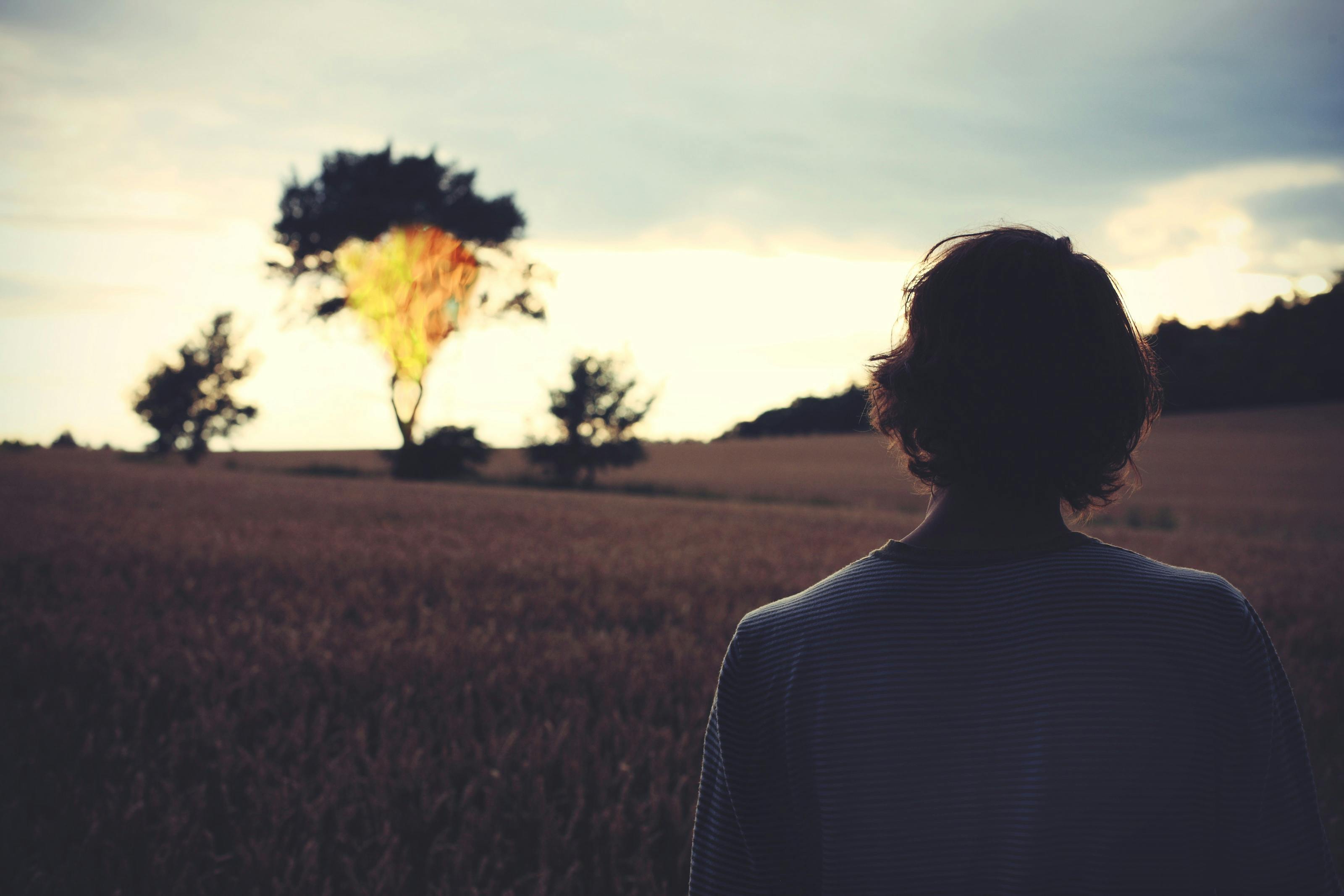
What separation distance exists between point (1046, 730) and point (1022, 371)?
1.55 feet

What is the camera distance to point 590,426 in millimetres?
43969

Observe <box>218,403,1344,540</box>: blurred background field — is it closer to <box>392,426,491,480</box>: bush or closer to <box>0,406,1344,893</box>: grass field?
<box>392,426,491,480</box>: bush

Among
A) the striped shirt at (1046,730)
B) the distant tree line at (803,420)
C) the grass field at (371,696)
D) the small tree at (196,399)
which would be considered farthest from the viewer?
the distant tree line at (803,420)

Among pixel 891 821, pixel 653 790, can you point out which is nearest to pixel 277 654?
pixel 653 790

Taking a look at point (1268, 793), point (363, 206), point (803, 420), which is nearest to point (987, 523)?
point (1268, 793)

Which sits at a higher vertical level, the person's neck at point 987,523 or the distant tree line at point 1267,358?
the distant tree line at point 1267,358

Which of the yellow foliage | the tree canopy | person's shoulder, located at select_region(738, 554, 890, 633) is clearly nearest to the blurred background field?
the yellow foliage

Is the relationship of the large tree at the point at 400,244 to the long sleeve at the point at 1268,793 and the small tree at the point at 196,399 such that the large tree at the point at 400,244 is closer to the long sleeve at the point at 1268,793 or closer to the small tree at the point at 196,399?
the small tree at the point at 196,399

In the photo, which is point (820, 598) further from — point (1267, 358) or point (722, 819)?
point (1267, 358)

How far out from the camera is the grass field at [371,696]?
2355mm

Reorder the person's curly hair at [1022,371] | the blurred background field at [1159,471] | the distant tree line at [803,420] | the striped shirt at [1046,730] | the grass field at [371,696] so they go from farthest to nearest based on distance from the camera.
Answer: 1. the distant tree line at [803,420]
2. the blurred background field at [1159,471]
3. the grass field at [371,696]
4. the person's curly hair at [1022,371]
5. the striped shirt at [1046,730]

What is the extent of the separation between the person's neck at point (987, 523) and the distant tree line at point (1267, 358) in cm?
5255

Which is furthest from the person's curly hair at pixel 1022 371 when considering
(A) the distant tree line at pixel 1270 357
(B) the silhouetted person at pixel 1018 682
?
(A) the distant tree line at pixel 1270 357

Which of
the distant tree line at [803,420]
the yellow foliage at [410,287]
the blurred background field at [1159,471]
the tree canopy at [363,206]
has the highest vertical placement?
the tree canopy at [363,206]
